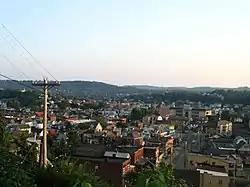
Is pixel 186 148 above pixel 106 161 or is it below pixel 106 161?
below

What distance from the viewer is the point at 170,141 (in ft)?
132

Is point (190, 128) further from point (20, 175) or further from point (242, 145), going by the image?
point (20, 175)

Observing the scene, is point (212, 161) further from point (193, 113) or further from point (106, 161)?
point (193, 113)

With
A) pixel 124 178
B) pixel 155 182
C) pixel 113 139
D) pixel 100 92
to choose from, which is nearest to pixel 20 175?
pixel 155 182

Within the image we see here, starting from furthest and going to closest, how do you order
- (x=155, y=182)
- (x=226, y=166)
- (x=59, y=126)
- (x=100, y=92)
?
(x=100, y=92) → (x=59, y=126) → (x=226, y=166) → (x=155, y=182)

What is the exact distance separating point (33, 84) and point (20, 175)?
656cm

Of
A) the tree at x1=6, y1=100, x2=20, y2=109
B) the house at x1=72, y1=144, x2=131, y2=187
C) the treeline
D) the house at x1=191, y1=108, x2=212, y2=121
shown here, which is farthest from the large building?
the house at x1=72, y1=144, x2=131, y2=187

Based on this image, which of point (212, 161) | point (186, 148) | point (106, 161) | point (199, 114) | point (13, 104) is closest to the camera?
point (106, 161)

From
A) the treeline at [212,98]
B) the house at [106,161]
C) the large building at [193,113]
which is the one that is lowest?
the large building at [193,113]

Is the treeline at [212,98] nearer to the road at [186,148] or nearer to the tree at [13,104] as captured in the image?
the tree at [13,104]

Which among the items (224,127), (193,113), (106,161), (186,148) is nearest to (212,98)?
(193,113)

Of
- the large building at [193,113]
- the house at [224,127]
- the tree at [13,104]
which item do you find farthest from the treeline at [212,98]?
the tree at [13,104]

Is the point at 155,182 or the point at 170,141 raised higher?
the point at 155,182

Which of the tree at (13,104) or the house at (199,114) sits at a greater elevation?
the tree at (13,104)
